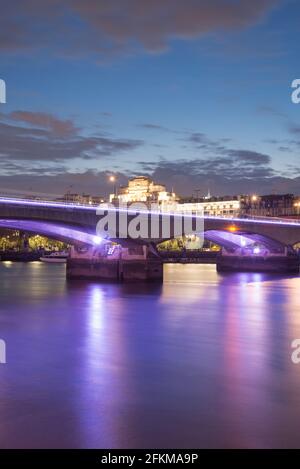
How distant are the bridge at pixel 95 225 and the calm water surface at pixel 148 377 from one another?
404 inches

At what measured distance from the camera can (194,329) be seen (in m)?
18.8

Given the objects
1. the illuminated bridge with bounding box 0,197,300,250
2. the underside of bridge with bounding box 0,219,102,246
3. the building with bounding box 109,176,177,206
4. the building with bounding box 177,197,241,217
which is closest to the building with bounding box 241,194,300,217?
the building with bounding box 177,197,241,217

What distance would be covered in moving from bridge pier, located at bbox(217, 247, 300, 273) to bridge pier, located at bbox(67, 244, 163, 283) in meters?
18.2

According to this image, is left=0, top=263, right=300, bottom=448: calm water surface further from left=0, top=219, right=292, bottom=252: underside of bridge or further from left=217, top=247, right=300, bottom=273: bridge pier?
left=217, top=247, right=300, bottom=273: bridge pier

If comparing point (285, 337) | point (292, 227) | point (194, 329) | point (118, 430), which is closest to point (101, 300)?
point (194, 329)

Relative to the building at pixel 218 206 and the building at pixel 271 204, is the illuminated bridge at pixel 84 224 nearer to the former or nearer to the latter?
the building at pixel 218 206

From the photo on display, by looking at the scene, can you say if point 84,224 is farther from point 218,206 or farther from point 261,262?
point 218,206

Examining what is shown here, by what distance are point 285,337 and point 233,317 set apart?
5.12 m

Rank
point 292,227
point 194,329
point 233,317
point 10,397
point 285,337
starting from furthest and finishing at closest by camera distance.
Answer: point 292,227 → point 233,317 → point 194,329 → point 285,337 → point 10,397

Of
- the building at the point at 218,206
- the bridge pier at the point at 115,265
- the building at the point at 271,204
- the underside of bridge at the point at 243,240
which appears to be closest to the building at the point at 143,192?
the building at the point at 218,206

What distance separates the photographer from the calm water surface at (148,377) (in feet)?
26.4

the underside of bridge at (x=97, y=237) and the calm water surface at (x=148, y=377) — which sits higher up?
the underside of bridge at (x=97, y=237)
